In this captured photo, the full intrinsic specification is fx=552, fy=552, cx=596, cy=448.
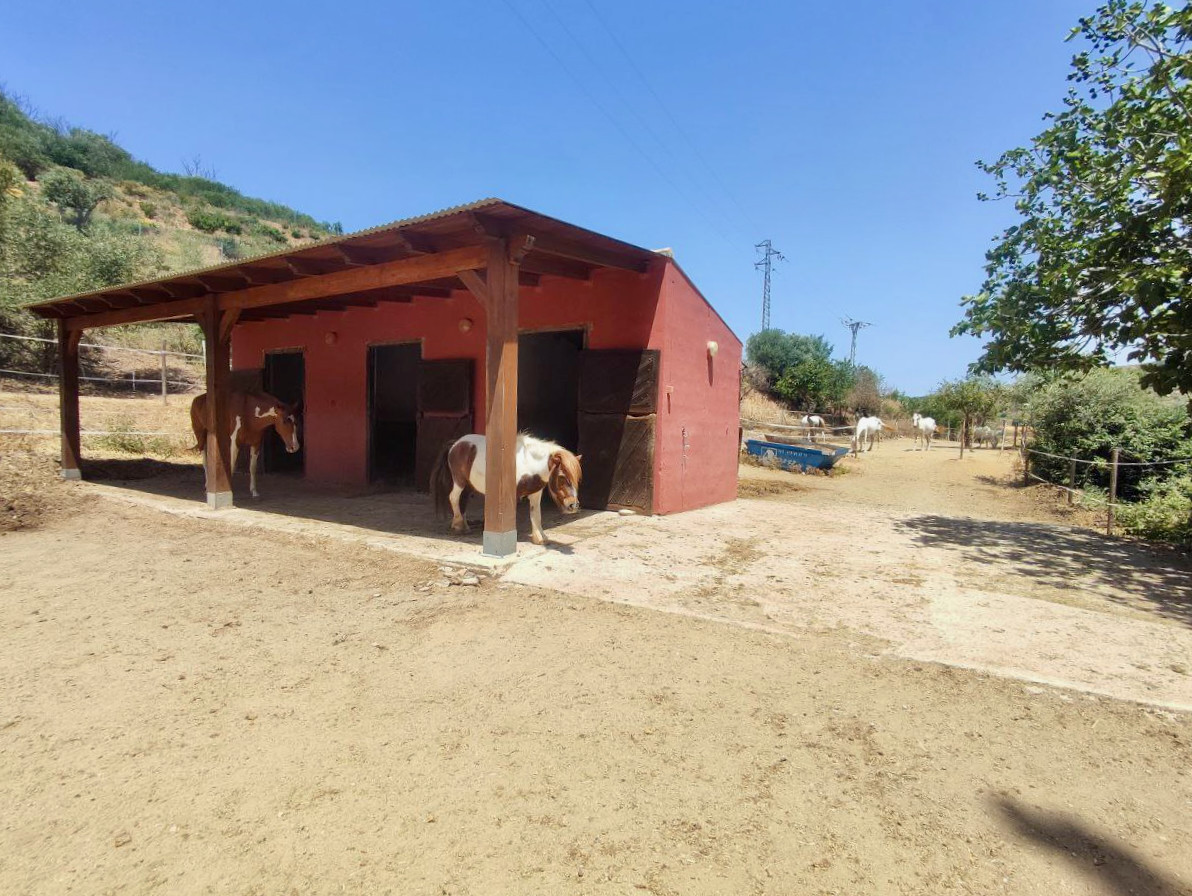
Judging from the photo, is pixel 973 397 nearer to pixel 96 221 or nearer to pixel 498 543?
pixel 498 543

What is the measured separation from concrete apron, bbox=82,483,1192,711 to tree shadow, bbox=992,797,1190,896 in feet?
4.04

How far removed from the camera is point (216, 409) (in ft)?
23.9

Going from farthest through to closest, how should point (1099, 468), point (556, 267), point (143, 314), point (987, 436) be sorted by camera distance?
1. point (987, 436)
2. point (1099, 468)
3. point (143, 314)
4. point (556, 267)

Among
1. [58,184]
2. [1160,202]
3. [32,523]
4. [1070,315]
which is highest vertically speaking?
[58,184]

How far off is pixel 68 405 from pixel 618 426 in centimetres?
909

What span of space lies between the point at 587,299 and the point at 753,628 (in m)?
4.77

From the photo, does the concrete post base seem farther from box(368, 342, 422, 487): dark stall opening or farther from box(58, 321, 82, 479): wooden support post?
box(58, 321, 82, 479): wooden support post

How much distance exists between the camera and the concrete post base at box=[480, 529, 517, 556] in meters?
4.85

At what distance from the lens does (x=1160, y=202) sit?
17.9ft

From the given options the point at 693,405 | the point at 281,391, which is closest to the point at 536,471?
the point at 693,405

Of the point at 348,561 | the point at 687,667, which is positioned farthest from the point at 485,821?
the point at 348,561

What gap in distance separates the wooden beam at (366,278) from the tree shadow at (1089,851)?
4.89 metres

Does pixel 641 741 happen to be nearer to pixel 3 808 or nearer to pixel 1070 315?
pixel 3 808

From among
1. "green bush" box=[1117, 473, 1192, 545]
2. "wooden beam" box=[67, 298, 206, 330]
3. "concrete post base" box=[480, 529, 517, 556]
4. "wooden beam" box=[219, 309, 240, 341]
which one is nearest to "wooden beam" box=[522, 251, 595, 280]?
"concrete post base" box=[480, 529, 517, 556]
